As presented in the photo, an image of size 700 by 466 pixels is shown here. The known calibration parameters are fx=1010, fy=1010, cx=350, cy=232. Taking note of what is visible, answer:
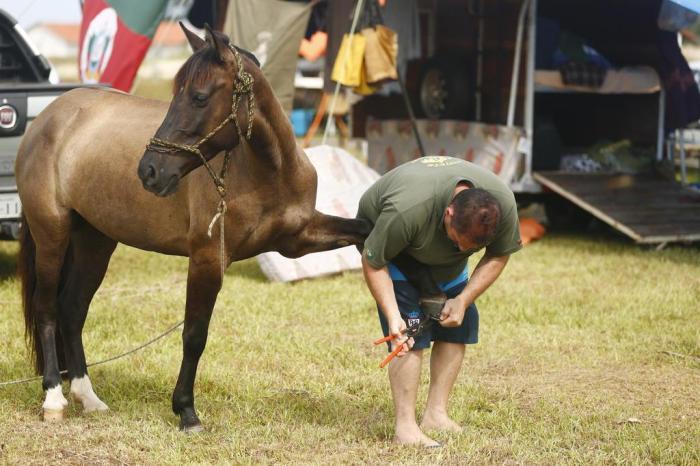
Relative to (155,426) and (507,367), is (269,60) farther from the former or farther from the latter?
(155,426)

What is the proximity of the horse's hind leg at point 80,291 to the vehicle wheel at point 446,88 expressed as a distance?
22.5 feet

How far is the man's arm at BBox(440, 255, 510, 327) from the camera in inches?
165

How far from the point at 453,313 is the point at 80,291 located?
2.02 m

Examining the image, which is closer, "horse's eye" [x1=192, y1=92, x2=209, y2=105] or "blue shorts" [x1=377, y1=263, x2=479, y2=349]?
"horse's eye" [x1=192, y1=92, x2=209, y2=105]

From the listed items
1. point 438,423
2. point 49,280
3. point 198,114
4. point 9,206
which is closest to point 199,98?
point 198,114

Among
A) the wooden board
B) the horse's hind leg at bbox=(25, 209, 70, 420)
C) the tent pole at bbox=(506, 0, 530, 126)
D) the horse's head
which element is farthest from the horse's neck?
the tent pole at bbox=(506, 0, 530, 126)

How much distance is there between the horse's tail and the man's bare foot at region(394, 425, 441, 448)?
1.94 metres

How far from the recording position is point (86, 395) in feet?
16.2

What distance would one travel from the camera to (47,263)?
495 centimetres

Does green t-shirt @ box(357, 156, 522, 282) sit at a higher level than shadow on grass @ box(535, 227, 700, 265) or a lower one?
higher

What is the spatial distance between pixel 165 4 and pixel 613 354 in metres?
6.49

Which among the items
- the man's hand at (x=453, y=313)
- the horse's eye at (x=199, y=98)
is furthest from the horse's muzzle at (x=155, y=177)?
the man's hand at (x=453, y=313)

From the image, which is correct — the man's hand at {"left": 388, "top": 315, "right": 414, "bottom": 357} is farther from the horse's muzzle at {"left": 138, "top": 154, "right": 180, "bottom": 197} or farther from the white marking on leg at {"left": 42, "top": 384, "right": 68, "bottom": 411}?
the white marking on leg at {"left": 42, "top": 384, "right": 68, "bottom": 411}

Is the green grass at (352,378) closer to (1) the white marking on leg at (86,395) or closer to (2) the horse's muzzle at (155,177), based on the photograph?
(1) the white marking on leg at (86,395)
